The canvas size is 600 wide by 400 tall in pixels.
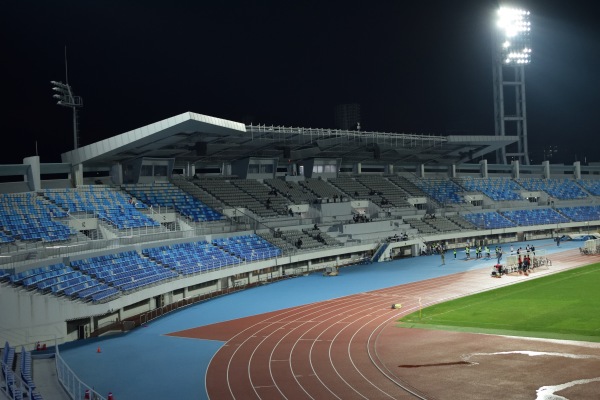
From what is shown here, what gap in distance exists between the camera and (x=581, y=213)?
6844cm

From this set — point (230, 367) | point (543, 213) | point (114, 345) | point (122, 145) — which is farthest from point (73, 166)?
point (543, 213)

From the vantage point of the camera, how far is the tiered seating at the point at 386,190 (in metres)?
59.9

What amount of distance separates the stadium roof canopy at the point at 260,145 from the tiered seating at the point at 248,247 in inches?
285

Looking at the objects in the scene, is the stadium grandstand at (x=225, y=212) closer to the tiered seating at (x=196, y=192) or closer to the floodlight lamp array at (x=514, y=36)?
the tiered seating at (x=196, y=192)

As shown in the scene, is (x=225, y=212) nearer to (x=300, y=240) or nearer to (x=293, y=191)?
(x=300, y=240)

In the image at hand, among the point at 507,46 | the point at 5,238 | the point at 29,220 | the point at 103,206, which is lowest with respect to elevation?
the point at 5,238

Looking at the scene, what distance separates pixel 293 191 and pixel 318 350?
34436mm

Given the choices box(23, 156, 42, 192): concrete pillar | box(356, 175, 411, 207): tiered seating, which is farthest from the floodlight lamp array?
box(23, 156, 42, 192): concrete pillar

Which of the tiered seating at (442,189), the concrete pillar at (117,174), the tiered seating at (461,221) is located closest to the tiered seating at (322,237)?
the concrete pillar at (117,174)

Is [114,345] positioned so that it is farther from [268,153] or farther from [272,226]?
[268,153]

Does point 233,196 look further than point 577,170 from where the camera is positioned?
No

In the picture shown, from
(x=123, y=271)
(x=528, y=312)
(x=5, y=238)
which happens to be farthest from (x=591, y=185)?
(x=5, y=238)

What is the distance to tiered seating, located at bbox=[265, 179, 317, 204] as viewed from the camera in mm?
53900

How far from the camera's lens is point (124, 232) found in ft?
113
